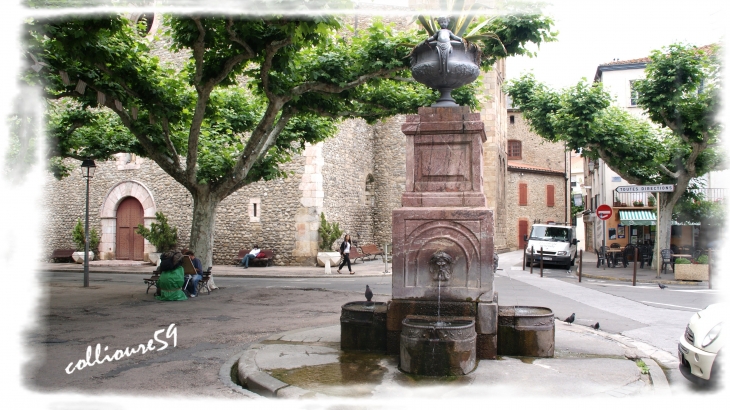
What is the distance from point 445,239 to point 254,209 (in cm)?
1724

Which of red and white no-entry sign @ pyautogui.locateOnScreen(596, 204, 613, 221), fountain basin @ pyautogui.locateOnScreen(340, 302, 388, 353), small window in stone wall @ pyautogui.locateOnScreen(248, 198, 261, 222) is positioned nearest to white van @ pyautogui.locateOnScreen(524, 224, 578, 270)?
red and white no-entry sign @ pyautogui.locateOnScreen(596, 204, 613, 221)

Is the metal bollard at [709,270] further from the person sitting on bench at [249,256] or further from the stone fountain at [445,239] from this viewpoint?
the person sitting on bench at [249,256]

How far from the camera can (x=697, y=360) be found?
4582 mm

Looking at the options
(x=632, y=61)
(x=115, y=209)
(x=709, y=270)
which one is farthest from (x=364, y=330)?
(x=632, y=61)

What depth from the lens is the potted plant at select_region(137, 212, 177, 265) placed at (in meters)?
22.7

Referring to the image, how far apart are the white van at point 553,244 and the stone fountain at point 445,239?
14.5m

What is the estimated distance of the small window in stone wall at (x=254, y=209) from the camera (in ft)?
72.5

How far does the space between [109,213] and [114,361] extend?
2080cm

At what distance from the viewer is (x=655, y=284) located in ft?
49.4

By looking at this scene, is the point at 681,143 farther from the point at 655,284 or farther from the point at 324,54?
the point at 324,54

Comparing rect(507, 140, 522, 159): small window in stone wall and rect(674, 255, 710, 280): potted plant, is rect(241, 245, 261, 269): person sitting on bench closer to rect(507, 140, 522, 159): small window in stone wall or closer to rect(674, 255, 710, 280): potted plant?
rect(674, 255, 710, 280): potted plant

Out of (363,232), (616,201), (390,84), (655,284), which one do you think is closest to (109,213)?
(363,232)

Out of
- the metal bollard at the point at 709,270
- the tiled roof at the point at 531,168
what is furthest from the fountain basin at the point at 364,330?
the tiled roof at the point at 531,168

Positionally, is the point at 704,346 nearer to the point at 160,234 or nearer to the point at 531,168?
the point at 160,234
